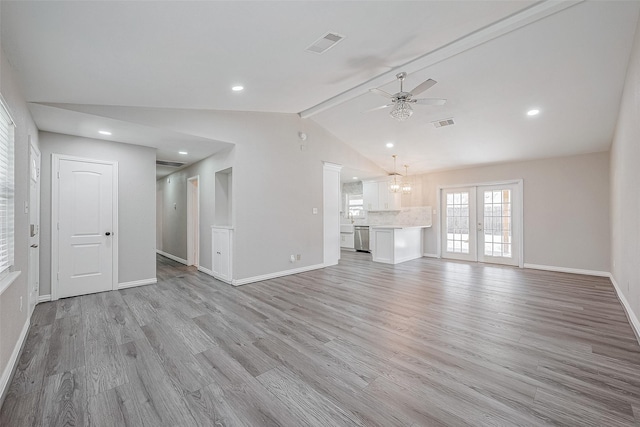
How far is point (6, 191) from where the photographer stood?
7.12 ft

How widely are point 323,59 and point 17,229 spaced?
340 centimetres

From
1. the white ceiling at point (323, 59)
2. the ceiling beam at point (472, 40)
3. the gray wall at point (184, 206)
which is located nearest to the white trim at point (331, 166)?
the white ceiling at point (323, 59)

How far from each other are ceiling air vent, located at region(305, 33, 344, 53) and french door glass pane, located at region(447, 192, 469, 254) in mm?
6001

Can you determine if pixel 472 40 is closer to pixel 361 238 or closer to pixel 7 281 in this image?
pixel 7 281

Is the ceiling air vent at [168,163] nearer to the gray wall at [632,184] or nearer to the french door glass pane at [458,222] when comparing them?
the french door glass pane at [458,222]

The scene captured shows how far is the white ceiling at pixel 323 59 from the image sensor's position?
2.07 m

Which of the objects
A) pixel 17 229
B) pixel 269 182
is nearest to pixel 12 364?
pixel 17 229

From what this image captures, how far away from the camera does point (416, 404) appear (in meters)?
1.77

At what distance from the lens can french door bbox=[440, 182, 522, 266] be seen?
6.51m

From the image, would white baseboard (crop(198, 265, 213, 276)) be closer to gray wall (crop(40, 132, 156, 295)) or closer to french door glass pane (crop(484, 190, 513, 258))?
gray wall (crop(40, 132, 156, 295))

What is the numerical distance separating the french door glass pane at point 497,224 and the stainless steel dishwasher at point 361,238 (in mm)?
3286

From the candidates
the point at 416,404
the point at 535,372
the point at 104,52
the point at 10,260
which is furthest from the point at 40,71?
the point at 535,372

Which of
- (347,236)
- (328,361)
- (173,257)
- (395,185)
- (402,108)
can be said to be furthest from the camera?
(347,236)

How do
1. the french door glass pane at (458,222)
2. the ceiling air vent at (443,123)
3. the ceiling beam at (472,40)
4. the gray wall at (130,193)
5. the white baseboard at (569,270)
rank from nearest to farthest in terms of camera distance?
the ceiling beam at (472,40) → the gray wall at (130,193) → the ceiling air vent at (443,123) → the white baseboard at (569,270) → the french door glass pane at (458,222)
